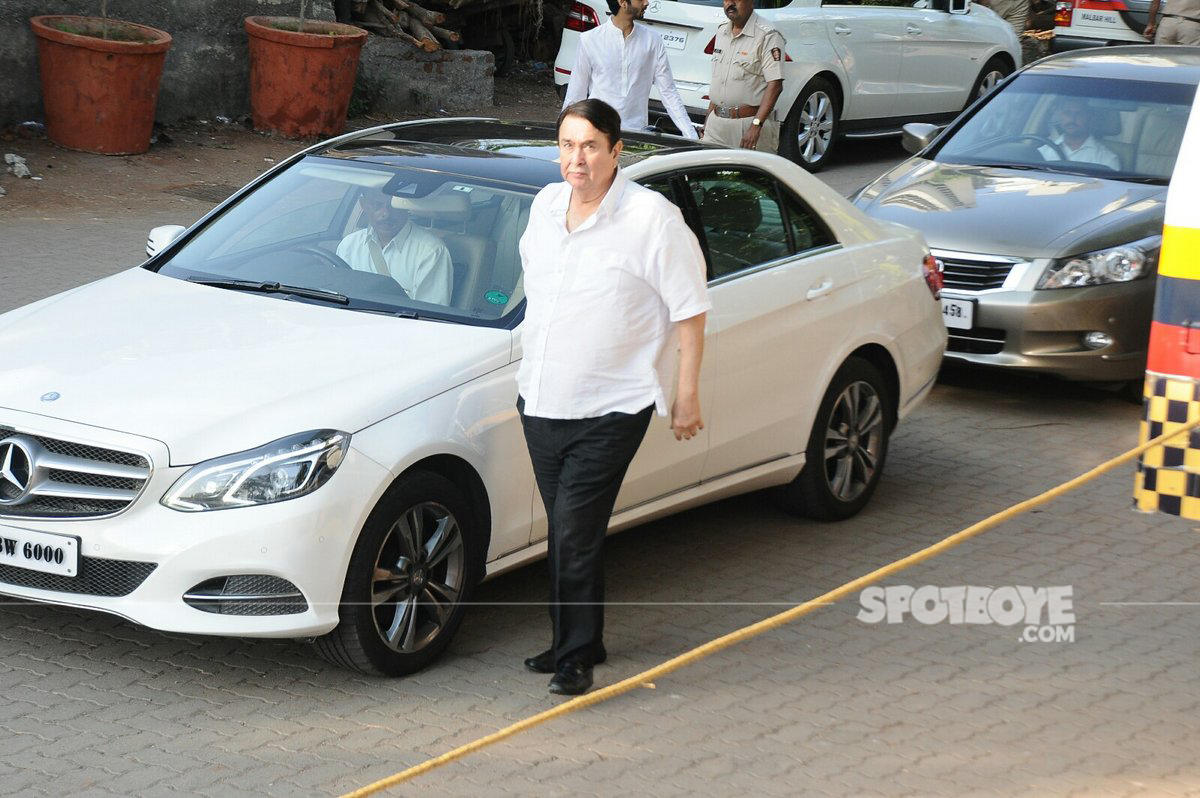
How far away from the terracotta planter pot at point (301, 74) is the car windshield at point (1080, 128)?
5.96m

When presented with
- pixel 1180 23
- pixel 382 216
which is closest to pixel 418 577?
pixel 382 216

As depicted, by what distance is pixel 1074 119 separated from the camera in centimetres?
948

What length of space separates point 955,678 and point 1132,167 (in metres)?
4.91

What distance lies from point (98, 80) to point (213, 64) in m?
1.98

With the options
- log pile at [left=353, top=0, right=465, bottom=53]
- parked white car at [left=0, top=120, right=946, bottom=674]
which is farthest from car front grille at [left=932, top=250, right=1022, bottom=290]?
log pile at [left=353, top=0, right=465, bottom=53]

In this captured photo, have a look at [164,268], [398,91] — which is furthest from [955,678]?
[398,91]

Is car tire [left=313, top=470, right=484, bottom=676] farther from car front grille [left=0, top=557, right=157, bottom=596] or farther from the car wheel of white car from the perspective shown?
the car wheel of white car

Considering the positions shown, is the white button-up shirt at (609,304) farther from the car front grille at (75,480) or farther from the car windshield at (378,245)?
the car front grille at (75,480)

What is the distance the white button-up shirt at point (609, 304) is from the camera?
4527 millimetres

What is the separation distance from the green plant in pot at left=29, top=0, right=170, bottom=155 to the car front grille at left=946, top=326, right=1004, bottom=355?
6925 millimetres

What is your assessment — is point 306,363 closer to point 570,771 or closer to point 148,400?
point 148,400

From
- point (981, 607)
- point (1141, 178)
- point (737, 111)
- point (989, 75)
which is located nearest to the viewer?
point (981, 607)

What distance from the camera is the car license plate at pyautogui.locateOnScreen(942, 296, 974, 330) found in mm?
8172

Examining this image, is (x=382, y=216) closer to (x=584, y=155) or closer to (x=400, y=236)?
(x=400, y=236)
